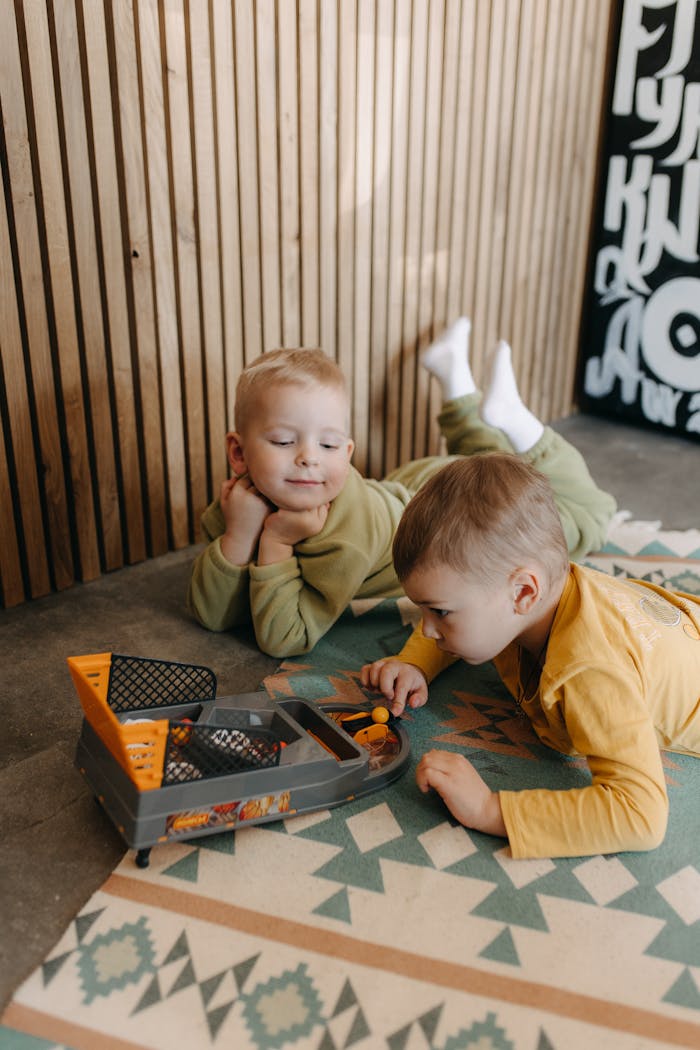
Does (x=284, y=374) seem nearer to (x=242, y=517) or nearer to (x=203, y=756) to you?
(x=242, y=517)

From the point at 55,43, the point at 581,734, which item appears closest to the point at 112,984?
the point at 581,734

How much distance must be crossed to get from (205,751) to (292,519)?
19.9 inches

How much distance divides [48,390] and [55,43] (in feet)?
1.67

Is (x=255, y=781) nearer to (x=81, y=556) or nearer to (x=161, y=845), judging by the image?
(x=161, y=845)

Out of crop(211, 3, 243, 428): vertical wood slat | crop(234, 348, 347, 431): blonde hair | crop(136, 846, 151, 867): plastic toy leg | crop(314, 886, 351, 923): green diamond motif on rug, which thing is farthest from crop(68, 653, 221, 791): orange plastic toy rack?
crop(211, 3, 243, 428): vertical wood slat

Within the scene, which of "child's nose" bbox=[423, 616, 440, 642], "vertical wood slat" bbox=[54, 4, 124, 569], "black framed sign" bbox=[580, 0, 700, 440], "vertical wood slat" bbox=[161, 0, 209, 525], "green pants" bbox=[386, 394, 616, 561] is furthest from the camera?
"black framed sign" bbox=[580, 0, 700, 440]

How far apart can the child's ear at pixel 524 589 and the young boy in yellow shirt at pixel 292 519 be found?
1.36 feet

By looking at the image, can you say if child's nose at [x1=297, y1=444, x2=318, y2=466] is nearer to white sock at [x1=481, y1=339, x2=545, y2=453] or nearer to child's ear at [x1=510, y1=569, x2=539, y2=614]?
child's ear at [x1=510, y1=569, x2=539, y2=614]

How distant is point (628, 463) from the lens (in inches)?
93.1

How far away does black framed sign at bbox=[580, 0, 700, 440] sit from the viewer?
2.32 m

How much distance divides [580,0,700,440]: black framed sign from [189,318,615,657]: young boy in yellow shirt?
45.0 inches

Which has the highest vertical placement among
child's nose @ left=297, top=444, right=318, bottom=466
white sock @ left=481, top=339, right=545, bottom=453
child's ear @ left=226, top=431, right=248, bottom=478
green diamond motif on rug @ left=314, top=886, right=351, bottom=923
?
child's nose @ left=297, top=444, right=318, bottom=466

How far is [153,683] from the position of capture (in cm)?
119

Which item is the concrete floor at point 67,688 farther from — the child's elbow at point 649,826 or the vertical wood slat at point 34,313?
the child's elbow at point 649,826
